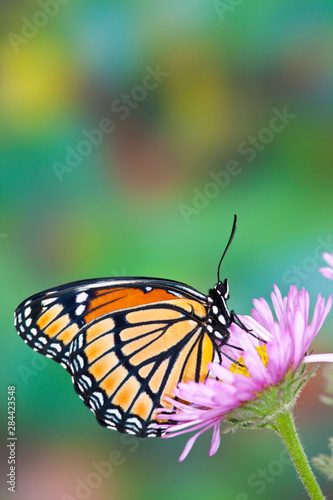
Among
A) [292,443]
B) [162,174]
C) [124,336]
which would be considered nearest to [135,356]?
[124,336]

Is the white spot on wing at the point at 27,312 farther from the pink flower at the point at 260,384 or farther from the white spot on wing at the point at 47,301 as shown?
the pink flower at the point at 260,384

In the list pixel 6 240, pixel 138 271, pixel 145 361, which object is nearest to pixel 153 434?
pixel 145 361

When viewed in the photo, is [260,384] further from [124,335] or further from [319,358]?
[124,335]

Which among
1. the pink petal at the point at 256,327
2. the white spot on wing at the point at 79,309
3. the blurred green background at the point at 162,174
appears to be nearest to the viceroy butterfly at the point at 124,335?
the white spot on wing at the point at 79,309

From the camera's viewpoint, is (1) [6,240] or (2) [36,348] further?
(1) [6,240]

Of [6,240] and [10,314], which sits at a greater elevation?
[6,240]

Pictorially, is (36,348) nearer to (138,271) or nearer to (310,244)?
(138,271)

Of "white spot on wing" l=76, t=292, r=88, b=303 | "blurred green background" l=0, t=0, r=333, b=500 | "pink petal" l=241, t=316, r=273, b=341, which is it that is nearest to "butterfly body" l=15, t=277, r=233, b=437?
"white spot on wing" l=76, t=292, r=88, b=303

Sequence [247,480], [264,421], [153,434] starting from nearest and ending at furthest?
[264,421], [153,434], [247,480]
